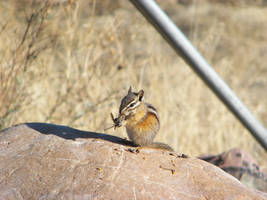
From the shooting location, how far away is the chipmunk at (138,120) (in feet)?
12.2

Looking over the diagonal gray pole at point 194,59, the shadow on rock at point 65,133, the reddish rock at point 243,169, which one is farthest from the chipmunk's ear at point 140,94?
the reddish rock at point 243,169

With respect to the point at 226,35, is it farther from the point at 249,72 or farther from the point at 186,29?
the point at 249,72

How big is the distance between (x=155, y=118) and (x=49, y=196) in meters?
1.42

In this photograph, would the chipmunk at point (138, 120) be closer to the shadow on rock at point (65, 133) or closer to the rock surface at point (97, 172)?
the shadow on rock at point (65, 133)

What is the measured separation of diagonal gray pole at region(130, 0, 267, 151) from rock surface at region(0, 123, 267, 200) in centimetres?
47

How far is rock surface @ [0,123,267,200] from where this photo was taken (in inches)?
111

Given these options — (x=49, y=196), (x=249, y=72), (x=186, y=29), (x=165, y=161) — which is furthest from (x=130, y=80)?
(x=186, y=29)

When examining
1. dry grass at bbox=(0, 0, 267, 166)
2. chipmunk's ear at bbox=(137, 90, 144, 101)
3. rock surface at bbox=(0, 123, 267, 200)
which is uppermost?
dry grass at bbox=(0, 0, 267, 166)

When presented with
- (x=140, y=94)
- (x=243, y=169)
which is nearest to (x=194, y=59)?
(x=140, y=94)

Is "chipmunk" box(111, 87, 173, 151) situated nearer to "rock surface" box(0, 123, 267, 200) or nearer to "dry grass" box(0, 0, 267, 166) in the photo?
"rock surface" box(0, 123, 267, 200)

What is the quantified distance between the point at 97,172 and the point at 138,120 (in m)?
0.96

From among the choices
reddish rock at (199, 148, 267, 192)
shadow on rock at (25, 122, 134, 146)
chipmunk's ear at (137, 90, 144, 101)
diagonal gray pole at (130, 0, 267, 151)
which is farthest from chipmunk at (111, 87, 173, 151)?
reddish rock at (199, 148, 267, 192)

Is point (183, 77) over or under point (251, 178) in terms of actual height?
over

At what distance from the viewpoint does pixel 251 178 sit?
15.4 ft
